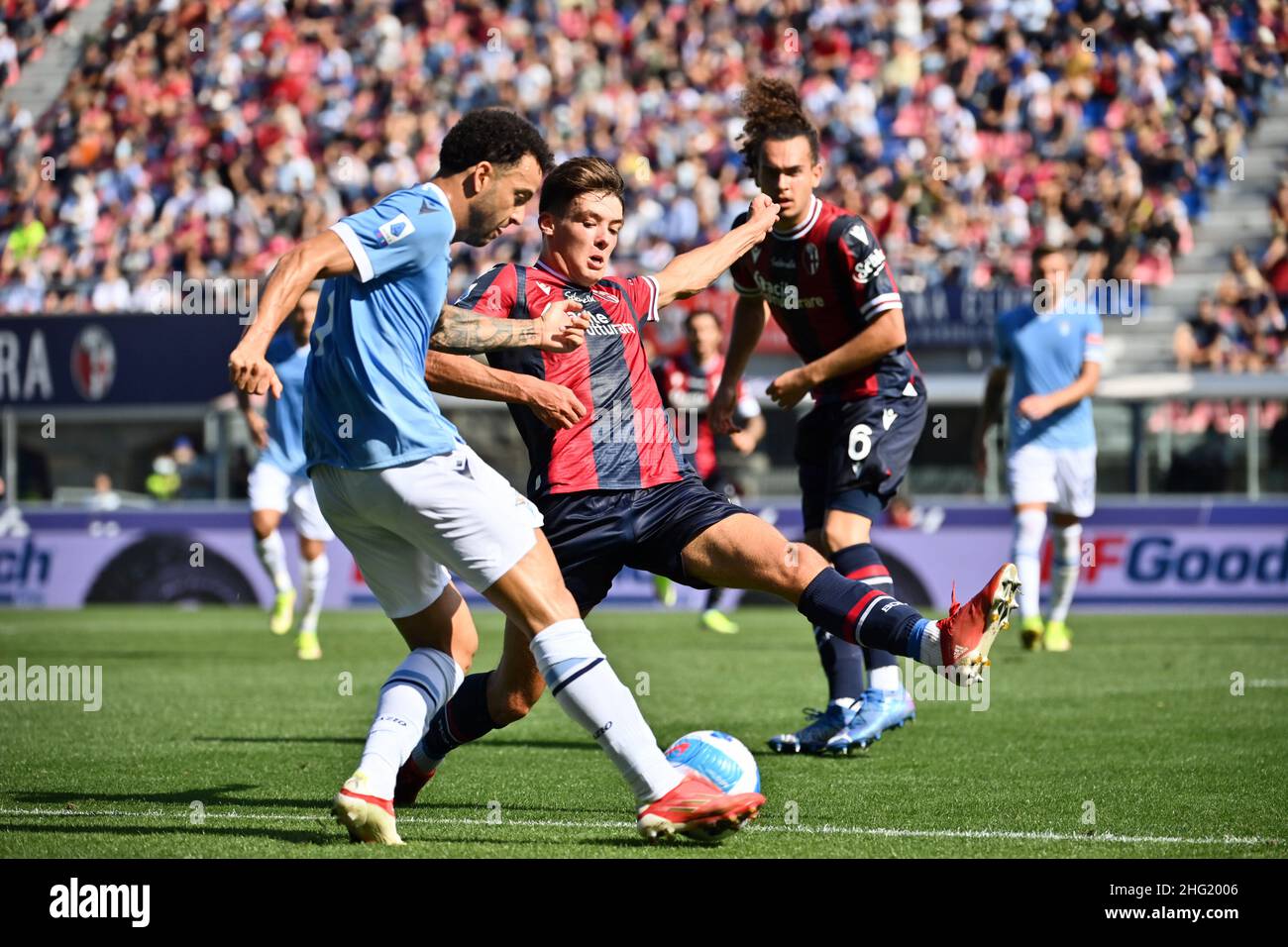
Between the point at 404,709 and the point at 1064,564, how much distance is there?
8.13 m

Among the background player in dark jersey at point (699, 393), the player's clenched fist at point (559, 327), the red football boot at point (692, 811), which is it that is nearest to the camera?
the red football boot at point (692, 811)

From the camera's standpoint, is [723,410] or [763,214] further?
[723,410]

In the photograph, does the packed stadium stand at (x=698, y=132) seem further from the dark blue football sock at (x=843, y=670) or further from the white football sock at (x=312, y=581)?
the dark blue football sock at (x=843, y=670)

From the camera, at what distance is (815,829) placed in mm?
5270

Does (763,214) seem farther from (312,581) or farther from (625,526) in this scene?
(312,581)

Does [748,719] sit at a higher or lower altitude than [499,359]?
lower

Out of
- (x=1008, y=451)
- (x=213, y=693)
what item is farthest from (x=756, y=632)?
(x=213, y=693)

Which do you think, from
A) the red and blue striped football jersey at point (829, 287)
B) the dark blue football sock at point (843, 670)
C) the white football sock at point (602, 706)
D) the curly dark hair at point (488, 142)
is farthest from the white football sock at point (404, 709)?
the red and blue striped football jersey at point (829, 287)

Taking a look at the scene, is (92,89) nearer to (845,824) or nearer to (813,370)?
(813,370)

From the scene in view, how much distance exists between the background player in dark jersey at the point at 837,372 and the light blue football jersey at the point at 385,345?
2.36 meters

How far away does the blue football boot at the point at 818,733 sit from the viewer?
23.5ft

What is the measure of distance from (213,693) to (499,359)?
194 inches
